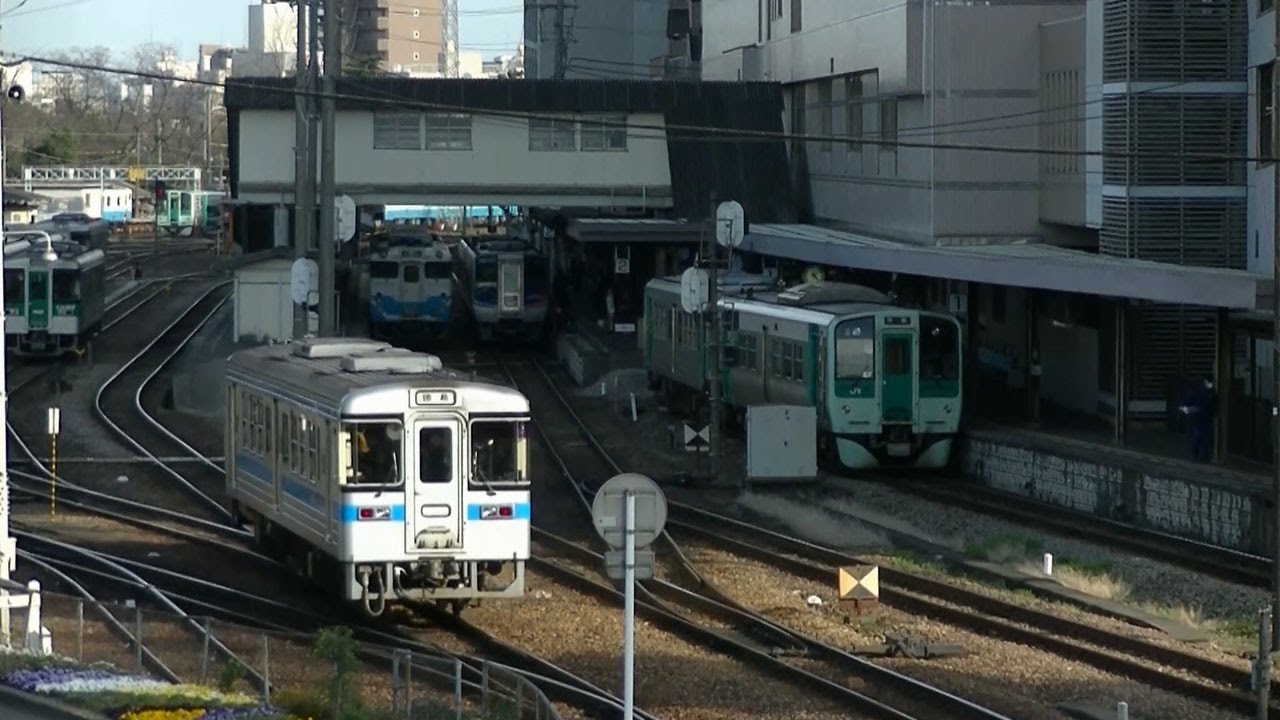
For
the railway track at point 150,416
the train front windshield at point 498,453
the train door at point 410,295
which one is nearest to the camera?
the train front windshield at point 498,453

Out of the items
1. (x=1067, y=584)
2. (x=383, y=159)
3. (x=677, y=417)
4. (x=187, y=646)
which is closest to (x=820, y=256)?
(x=677, y=417)

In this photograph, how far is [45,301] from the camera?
43.8m

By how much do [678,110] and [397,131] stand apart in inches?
258

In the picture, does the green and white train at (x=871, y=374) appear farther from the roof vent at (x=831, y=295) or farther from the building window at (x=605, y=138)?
the building window at (x=605, y=138)

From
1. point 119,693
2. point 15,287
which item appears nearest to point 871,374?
point 119,693

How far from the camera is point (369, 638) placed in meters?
16.9

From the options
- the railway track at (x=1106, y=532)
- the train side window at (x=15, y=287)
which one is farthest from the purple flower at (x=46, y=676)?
the train side window at (x=15, y=287)

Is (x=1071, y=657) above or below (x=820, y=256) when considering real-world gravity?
below

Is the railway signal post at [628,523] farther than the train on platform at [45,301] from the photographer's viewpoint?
No

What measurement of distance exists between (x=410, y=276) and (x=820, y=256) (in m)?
13.6

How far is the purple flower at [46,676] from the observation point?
1370cm

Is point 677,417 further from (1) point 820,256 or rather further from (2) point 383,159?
(2) point 383,159

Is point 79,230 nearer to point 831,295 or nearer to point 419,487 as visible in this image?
point 831,295

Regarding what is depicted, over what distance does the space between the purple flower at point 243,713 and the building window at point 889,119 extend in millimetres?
29057
